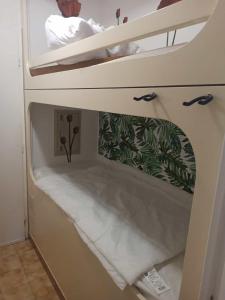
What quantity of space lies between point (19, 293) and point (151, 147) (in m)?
1.29

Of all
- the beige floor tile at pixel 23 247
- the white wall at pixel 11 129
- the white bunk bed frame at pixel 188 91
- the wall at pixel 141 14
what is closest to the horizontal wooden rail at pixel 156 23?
the white bunk bed frame at pixel 188 91

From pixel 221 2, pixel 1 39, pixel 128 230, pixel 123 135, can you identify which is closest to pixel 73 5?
pixel 1 39

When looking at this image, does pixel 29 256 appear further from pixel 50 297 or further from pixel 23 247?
pixel 50 297

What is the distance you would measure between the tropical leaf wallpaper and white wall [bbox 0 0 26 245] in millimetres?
722

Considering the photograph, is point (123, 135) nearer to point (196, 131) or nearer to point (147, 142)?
point (147, 142)

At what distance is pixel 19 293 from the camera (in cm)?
147

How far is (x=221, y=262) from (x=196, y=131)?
0.31 m

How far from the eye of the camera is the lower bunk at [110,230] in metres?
0.81

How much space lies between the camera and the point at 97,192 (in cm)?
144

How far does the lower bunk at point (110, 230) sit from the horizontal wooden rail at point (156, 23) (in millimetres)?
749

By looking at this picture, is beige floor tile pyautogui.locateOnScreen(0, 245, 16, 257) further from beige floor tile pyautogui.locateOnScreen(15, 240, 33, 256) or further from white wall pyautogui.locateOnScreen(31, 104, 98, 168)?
white wall pyautogui.locateOnScreen(31, 104, 98, 168)

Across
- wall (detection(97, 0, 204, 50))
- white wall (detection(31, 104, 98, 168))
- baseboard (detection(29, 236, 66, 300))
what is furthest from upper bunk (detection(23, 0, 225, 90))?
baseboard (detection(29, 236, 66, 300))

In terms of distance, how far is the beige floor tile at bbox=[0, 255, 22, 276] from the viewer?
1.67 metres

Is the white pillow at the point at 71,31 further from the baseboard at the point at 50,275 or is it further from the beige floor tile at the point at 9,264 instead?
the beige floor tile at the point at 9,264
